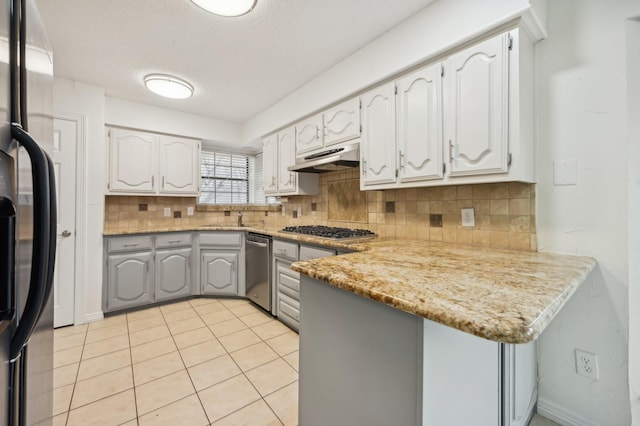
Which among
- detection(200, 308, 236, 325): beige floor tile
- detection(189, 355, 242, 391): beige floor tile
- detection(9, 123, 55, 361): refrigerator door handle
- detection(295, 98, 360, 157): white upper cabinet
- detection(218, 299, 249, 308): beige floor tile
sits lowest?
detection(189, 355, 242, 391): beige floor tile

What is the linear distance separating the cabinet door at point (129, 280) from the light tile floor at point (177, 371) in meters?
0.18

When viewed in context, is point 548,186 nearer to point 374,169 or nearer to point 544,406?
point 374,169

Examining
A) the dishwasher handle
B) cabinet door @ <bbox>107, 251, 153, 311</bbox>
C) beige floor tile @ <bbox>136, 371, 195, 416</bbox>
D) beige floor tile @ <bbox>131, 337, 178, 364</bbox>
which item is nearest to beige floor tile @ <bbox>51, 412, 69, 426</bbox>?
beige floor tile @ <bbox>136, 371, 195, 416</bbox>

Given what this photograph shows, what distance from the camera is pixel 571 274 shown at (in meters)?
1.02

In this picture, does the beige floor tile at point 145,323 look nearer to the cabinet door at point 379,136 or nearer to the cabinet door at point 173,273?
the cabinet door at point 173,273

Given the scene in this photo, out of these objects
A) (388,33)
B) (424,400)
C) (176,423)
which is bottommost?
(176,423)

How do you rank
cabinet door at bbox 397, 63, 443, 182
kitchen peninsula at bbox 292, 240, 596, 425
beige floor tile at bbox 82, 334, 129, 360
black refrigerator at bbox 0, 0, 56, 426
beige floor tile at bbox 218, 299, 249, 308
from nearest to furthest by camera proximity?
black refrigerator at bbox 0, 0, 56, 426 < kitchen peninsula at bbox 292, 240, 596, 425 < cabinet door at bbox 397, 63, 443, 182 < beige floor tile at bbox 82, 334, 129, 360 < beige floor tile at bbox 218, 299, 249, 308

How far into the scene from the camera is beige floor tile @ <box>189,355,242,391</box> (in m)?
1.75

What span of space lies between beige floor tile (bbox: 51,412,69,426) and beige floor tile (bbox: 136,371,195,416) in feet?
1.05

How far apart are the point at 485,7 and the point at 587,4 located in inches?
19.1

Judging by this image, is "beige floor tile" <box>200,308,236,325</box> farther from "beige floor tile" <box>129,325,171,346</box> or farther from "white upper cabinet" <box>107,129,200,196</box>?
"white upper cabinet" <box>107,129,200,196</box>

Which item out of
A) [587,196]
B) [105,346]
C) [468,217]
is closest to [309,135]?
[468,217]

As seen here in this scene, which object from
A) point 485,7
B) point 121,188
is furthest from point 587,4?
point 121,188

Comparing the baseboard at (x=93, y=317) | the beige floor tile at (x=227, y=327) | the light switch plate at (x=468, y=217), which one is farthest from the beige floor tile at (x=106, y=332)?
the light switch plate at (x=468, y=217)
